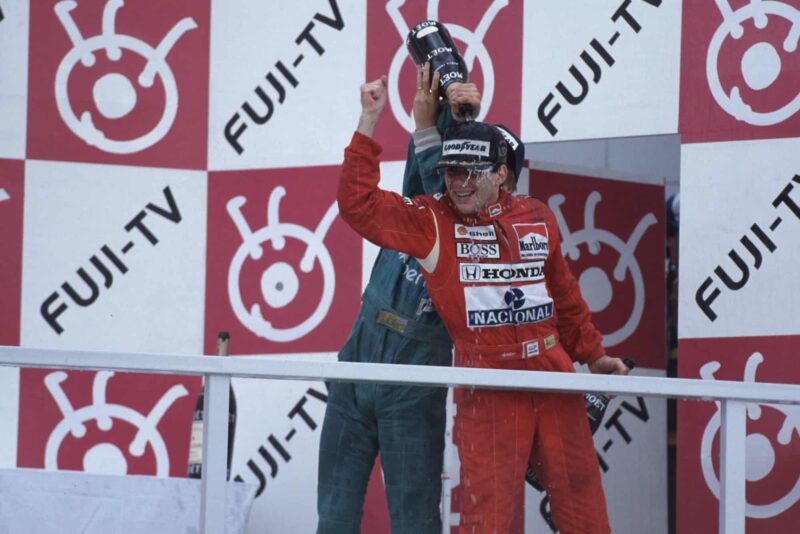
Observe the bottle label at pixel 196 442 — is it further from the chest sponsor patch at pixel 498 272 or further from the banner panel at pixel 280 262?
the chest sponsor patch at pixel 498 272

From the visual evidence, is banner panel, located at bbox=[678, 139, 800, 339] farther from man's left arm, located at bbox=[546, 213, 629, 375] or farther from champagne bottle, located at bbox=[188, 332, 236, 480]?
champagne bottle, located at bbox=[188, 332, 236, 480]

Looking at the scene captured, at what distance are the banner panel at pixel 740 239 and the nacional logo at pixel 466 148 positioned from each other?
1.33 metres

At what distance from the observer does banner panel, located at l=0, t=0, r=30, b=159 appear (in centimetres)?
439

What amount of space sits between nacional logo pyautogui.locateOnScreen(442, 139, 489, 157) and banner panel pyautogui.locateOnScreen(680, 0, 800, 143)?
1348 millimetres

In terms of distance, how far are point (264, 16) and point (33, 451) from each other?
1592mm

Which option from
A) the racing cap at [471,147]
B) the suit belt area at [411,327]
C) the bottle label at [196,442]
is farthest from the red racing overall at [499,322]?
the bottle label at [196,442]

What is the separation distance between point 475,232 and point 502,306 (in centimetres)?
17

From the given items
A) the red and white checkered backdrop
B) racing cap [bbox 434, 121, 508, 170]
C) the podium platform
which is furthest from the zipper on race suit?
the red and white checkered backdrop

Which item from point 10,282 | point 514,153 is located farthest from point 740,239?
point 10,282

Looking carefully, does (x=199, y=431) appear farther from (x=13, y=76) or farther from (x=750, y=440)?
(x=750, y=440)

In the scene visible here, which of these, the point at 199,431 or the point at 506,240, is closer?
the point at 506,240

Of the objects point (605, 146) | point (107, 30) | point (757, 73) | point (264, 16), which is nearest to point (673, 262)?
point (605, 146)

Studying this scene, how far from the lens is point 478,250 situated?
276 cm

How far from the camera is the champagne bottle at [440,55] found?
2.91 meters
